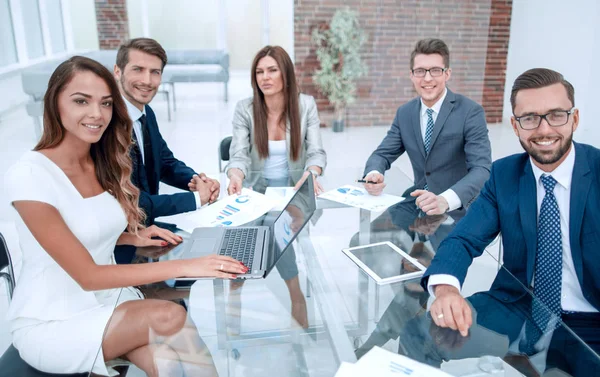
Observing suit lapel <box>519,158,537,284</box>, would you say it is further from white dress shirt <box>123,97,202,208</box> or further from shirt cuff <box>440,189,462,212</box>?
white dress shirt <box>123,97,202,208</box>

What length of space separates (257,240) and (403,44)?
5043 mm

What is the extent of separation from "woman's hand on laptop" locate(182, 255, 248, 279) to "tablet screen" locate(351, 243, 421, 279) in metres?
0.41

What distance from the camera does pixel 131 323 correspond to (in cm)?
134

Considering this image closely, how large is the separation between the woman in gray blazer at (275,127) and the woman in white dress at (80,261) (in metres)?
1.06

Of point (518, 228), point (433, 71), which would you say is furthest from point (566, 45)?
point (518, 228)

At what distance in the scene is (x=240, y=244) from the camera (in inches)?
65.4

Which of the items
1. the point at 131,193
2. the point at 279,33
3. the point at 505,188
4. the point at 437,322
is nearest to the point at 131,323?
the point at 131,193

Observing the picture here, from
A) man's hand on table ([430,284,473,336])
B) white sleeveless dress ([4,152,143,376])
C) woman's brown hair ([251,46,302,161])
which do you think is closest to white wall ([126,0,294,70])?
woman's brown hair ([251,46,302,161])

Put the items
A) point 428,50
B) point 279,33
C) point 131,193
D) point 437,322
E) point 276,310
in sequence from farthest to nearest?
point 279,33
point 428,50
point 131,193
point 276,310
point 437,322

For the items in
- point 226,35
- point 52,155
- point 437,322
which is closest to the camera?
point 437,322

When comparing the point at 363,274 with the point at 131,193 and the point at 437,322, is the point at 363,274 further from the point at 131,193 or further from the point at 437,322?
the point at 131,193

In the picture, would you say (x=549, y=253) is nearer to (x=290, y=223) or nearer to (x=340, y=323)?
(x=340, y=323)

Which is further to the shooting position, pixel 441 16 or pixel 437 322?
pixel 441 16

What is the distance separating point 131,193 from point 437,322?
3.50ft
